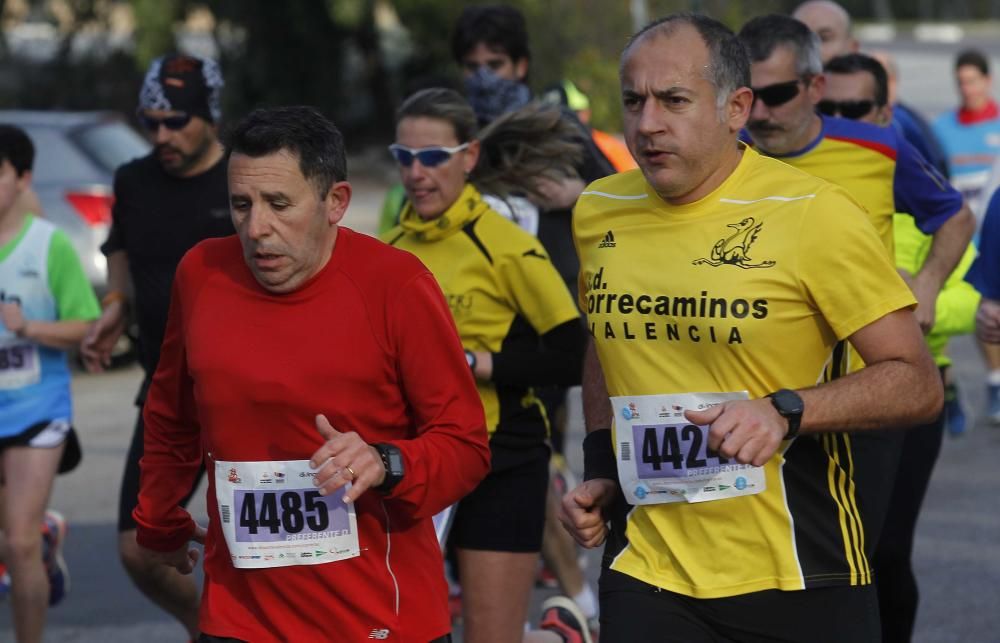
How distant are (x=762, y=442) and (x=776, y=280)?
18.7 inches

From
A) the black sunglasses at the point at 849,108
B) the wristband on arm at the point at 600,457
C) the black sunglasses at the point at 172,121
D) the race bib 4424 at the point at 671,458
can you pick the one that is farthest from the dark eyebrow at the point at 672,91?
the black sunglasses at the point at 172,121

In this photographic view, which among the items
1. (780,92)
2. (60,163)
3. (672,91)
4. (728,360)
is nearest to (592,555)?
(780,92)

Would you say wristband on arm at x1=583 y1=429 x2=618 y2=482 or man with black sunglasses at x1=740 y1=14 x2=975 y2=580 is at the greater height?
man with black sunglasses at x1=740 y1=14 x2=975 y2=580

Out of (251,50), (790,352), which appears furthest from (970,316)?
(251,50)

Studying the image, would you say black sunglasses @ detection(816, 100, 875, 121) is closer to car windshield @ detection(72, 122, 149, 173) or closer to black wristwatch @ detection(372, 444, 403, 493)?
black wristwatch @ detection(372, 444, 403, 493)

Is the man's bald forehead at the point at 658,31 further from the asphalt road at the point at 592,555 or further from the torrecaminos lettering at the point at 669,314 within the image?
the asphalt road at the point at 592,555

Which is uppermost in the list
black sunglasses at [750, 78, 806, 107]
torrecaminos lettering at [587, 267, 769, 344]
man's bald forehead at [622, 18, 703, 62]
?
man's bald forehead at [622, 18, 703, 62]

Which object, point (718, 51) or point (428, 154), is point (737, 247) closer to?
point (718, 51)

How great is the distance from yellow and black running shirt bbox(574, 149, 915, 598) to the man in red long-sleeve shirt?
16.6 inches

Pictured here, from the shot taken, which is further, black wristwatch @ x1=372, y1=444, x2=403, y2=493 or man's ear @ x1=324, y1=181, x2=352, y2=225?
man's ear @ x1=324, y1=181, x2=352, y2=225

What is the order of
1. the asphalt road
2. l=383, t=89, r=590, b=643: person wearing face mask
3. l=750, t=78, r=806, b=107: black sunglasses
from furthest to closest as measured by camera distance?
the asphalt road → l=750, t=78, r=806, b=107: black sunglasses → l=383, t=89, r=590, b=643: person wearing face mask

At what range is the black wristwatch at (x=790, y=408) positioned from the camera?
11.7ft

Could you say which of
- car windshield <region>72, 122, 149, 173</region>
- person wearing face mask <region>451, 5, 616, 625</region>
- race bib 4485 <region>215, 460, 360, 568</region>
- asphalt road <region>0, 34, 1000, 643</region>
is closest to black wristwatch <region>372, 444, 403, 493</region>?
race bib 4485 <region>215, 460, 360, 568</region>

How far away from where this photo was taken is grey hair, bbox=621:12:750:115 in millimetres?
3910
